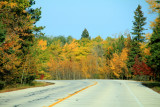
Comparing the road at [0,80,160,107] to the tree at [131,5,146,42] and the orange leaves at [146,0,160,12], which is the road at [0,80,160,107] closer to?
the orange leaves at [146,0,160,12]

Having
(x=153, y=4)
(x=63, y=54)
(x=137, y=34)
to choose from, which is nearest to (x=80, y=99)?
(x=153, y=4)

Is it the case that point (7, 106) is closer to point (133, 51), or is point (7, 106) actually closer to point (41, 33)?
point (41, 33)

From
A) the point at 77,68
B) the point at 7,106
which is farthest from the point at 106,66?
the point at 7,106

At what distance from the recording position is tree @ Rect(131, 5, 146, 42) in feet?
177

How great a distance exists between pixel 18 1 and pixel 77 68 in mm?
55427

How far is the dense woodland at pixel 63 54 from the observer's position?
68.5ft

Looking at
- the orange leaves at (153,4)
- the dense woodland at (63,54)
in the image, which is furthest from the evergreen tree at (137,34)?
the orange leaves at (153,4)

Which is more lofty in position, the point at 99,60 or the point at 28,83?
A: the point at 99,60

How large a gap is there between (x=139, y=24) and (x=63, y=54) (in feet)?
108

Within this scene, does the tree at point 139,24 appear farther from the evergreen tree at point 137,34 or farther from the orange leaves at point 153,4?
the orange leaves at point 153,4

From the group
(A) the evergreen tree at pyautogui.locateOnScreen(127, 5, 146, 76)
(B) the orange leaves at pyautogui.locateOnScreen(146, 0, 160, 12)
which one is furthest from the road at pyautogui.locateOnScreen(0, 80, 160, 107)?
(A) the evergreen tree at pyautogui.locateOnScreen(127, 5, 146, 76)

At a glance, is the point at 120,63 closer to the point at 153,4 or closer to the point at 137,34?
the point at 137,34

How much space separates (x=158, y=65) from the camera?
2266 cm

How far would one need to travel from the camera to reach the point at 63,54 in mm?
78500
